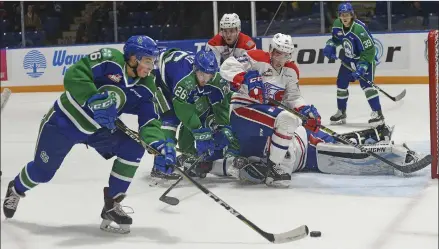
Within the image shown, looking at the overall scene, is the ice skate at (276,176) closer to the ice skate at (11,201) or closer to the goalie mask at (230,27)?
the goalie mask at (230,27)

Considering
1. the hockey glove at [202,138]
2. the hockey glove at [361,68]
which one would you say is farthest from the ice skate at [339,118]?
the hockey glove at [202,138]

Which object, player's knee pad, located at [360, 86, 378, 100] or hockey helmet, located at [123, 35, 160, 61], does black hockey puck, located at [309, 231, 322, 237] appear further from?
player's knee pad, located at [360, 86, 378, 100]

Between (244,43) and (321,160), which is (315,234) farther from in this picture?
(244,43)

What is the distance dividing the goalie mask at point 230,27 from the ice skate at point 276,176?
129cm

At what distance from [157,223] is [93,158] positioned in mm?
1925

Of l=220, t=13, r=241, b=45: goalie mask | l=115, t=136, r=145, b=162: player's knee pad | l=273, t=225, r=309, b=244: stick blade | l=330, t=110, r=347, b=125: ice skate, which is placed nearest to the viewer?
l=273, t=225, r=309, b=244: stick blade

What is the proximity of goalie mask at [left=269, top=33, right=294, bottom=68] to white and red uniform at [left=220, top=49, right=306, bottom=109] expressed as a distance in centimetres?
6

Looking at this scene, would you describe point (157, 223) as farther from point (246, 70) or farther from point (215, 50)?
point (215, 50)

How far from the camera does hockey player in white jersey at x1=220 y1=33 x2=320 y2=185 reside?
Result: 4660 millimetres

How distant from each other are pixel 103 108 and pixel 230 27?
2334 mm

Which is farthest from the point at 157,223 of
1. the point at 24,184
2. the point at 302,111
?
the point at 302,111

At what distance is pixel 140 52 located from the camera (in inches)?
140

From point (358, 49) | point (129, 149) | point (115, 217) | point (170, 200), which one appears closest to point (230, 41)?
point (358, 49)

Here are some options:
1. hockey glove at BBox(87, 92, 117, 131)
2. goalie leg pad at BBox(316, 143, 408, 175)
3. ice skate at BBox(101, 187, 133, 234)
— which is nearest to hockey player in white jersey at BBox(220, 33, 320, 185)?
goalie leg pad at BBox(316, 143, 408, 175)
